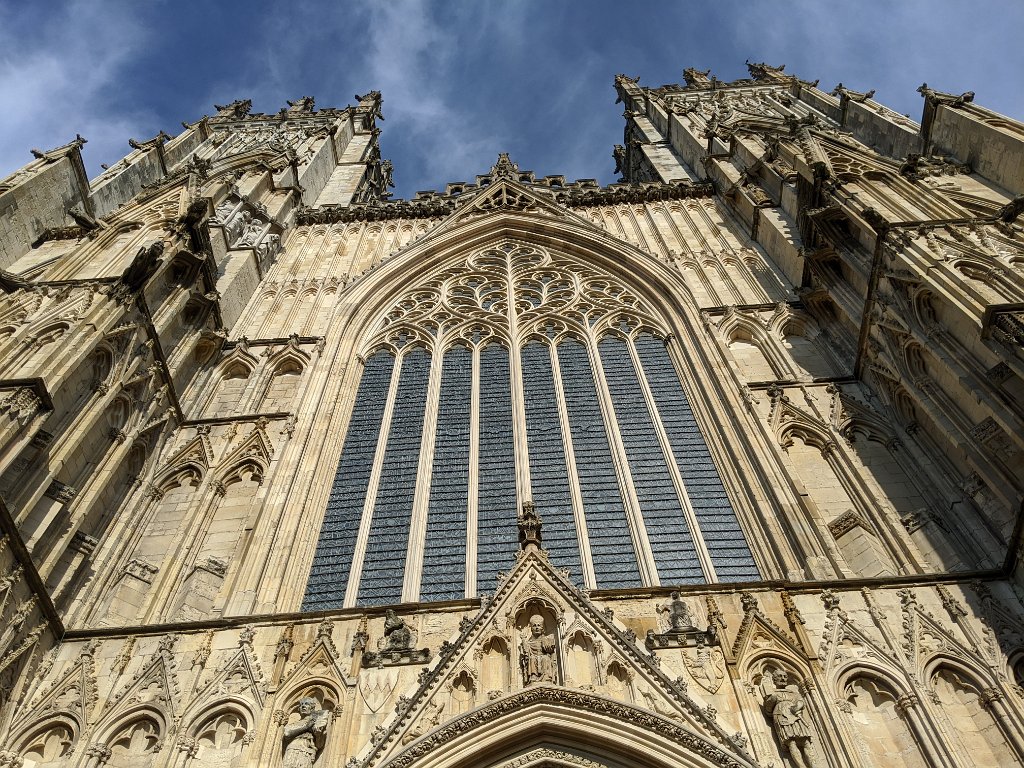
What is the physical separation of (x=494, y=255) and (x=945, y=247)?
12.2 m

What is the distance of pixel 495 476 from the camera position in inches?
537

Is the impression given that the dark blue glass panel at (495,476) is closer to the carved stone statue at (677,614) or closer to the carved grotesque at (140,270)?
the carved stone statue at (677,614)

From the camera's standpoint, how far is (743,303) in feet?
57.1

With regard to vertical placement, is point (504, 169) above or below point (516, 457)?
above

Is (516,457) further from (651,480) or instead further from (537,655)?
(537,655)

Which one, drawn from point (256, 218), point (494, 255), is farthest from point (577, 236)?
point (256, 218)

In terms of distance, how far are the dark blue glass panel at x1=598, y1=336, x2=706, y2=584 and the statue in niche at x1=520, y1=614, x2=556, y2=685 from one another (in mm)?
2536

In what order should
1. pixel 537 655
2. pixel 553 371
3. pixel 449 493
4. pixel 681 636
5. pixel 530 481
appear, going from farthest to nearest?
1. pixel 553 371
2. pixel 530 481
3. pixel 449 493
4. pixel 681 636
5. pixel 537 655

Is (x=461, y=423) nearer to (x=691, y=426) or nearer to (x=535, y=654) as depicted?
(x=691, y=426)

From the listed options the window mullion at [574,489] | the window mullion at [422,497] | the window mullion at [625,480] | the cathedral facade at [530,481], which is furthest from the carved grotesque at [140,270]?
the window mullion at [625,480]

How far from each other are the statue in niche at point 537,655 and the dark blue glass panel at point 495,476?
6.34 feet

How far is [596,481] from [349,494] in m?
3.86

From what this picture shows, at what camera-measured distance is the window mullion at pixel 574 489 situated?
37.9ft

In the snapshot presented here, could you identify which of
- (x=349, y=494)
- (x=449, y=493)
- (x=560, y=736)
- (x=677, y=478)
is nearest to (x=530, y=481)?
(x=449, y=493)
